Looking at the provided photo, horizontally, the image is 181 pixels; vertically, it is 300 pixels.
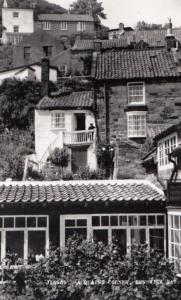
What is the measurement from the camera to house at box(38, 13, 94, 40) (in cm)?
8344

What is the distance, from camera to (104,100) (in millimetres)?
35250

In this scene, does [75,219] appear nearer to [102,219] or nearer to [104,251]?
[102,219]

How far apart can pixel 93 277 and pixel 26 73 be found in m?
40.4

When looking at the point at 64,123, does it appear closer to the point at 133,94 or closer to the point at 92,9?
the point at 133,94

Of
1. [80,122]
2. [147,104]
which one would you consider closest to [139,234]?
[147,104]

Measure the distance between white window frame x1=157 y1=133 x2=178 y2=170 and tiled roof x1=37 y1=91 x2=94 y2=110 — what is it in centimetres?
1860

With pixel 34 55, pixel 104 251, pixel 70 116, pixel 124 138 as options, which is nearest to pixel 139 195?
pixel 104 251

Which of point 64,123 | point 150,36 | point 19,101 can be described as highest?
point 150,36

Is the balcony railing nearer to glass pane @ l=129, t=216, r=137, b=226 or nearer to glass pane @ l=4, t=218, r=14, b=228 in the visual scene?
glass pane @ l=129, t=216, r=137, b=226

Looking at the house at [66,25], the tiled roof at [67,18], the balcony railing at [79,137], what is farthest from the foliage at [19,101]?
the tiled roof at [67,18]

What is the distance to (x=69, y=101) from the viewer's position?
40.1 meters

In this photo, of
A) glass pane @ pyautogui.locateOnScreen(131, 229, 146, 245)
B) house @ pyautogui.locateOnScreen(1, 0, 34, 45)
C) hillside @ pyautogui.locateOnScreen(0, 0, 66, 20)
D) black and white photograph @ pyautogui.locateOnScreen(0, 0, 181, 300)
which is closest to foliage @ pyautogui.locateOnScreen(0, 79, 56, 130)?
black and white photograph @ pyautogui.locateOnScreen(0, 0, 181, 300)

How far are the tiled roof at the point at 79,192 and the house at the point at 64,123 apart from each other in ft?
55.8

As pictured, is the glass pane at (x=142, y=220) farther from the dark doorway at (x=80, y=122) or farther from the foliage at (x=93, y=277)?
the dark doorway at (x=80, y=122)
